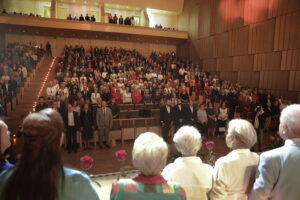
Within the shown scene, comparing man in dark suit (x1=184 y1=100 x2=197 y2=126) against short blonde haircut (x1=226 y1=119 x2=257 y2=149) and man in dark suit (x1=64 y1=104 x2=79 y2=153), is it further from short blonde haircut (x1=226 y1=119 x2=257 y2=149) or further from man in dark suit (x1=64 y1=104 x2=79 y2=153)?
short blonde haircut (x1=226 y1=119 x2=257 y2=149)

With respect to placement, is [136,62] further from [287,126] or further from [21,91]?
[287,126]

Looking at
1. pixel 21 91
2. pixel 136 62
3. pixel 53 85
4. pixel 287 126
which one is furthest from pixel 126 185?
pixel 136 62

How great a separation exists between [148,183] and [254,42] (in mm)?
12212

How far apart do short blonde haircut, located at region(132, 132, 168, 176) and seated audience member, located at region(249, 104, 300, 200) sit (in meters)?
0.73

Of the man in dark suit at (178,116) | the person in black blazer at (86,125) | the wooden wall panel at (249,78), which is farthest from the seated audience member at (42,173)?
the wooden wall panel at (249,78)

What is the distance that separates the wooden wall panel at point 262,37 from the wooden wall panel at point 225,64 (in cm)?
148

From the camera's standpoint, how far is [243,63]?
12.3 m

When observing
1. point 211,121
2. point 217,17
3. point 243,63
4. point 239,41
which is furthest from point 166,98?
point 217,17

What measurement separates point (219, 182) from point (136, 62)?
11863 mm

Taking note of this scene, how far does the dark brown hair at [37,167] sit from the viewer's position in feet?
2.95

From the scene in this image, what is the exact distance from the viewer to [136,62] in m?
13.1

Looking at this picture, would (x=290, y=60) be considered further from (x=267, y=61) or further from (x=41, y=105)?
(x=41, y=105)

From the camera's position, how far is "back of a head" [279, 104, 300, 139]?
1.47 metres

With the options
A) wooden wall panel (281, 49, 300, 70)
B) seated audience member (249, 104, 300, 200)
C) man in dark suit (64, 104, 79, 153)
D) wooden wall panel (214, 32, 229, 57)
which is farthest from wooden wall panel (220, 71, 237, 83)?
seated audience member (249, 104, 300, 200)
